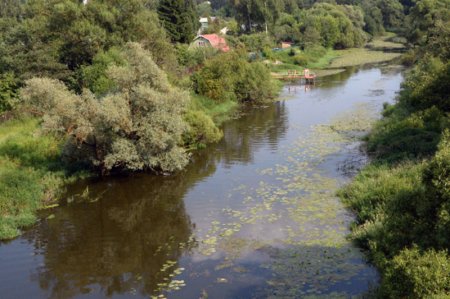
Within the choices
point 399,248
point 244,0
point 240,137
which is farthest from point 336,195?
point 244,0

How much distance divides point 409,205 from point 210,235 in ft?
30.3

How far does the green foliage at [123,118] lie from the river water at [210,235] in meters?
1.59

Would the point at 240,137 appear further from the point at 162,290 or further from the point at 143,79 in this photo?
the point at 162,290

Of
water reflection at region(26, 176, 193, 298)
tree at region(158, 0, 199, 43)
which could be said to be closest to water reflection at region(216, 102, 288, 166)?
water reflection at region(26, 176, 193, 298)

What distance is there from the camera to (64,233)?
20531 mm

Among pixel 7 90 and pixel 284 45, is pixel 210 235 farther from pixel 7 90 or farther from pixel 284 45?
pixel 284 45

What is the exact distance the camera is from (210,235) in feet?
64.1

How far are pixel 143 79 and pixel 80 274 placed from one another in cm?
1247

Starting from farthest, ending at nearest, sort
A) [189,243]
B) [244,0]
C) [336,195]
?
1. [244,0]
2. [336,195]
3. [189,243]

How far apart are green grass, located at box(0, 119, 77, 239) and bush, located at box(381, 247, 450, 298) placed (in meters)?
16.2

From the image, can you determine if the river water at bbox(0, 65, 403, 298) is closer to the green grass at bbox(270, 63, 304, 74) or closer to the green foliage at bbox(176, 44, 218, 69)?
the green foliage at bbox(176, 44, 218, 69)

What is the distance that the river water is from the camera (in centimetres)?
1595

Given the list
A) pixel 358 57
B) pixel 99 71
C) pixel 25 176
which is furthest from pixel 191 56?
pixel 358 57

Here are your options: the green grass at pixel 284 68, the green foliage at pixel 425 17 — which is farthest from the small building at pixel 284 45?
the green foliage at pixel 425 17
